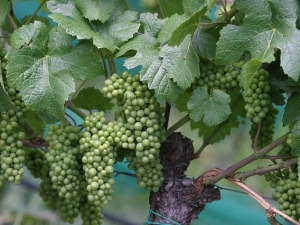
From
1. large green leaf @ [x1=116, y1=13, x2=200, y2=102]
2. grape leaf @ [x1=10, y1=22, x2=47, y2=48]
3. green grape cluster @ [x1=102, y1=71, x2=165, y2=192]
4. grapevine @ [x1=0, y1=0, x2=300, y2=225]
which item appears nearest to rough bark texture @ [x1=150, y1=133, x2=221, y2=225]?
grapevine @ [x1=0, y1=0, x2=300, y2=225]

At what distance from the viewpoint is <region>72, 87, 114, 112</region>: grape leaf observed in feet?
5.97

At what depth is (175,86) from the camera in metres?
1.41

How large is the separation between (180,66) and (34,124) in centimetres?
75

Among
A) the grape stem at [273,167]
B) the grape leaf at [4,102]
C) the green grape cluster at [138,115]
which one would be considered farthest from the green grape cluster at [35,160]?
the grape stem at [273,167]

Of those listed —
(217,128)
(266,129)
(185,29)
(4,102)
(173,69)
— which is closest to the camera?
(185,29)

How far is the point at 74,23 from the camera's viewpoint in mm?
1423

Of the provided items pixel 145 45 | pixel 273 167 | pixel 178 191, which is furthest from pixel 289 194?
pixel 145 45

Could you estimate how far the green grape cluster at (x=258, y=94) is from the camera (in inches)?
54.7

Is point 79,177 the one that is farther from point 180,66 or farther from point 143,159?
point 180,66

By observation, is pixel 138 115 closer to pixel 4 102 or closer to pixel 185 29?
pixel 185 29

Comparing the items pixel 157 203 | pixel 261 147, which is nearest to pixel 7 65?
pixel 157 203

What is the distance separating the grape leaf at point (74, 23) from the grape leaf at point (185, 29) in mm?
216

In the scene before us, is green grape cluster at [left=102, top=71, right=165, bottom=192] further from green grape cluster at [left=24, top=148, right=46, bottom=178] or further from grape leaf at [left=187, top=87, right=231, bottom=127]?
green grape cluster at [left=24, top=148, right=46, bottom=178]

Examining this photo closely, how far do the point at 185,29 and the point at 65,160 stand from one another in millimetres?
512
